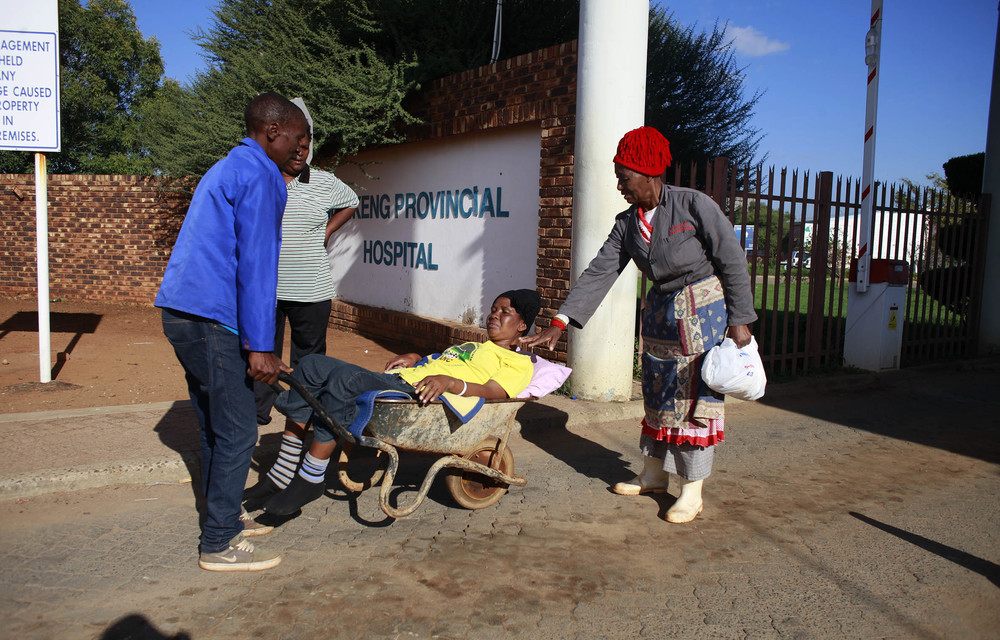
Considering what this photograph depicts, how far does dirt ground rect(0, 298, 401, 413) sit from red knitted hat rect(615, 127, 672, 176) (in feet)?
14.3

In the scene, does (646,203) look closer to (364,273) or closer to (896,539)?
(896,539)

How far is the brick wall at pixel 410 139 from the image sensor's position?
7.04 m

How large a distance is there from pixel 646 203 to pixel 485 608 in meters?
2.16

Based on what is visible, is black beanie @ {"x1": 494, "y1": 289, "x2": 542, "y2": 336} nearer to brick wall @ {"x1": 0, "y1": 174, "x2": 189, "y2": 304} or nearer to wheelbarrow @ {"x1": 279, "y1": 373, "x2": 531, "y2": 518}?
wheelbarrow @ {"x1": 279, "y1": 373, "x2": 531, "y2": 518}

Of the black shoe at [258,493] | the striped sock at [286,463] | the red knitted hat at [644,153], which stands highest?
the red knitted hat at [644,153]

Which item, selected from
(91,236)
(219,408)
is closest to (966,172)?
(219,408)

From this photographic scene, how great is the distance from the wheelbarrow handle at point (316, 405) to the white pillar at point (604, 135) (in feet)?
11.2

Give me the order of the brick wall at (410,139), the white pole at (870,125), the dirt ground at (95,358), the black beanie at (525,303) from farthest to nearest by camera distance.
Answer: the white pole at (870,125) → the brick wall at (410,139) → the dirt ground at (95,358) → the black beanie at (525,303)

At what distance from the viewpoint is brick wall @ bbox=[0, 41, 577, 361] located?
23.1ft

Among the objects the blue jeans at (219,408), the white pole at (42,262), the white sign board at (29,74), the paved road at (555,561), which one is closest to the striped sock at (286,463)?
the paved road at (555,561)

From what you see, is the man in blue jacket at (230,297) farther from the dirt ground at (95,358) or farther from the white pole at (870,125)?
the white pole at (870,125)

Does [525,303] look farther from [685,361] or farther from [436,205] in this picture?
[436,205]

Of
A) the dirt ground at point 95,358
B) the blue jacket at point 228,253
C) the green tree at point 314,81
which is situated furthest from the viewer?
the green tree at point 314,81

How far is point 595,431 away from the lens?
5.95 m
